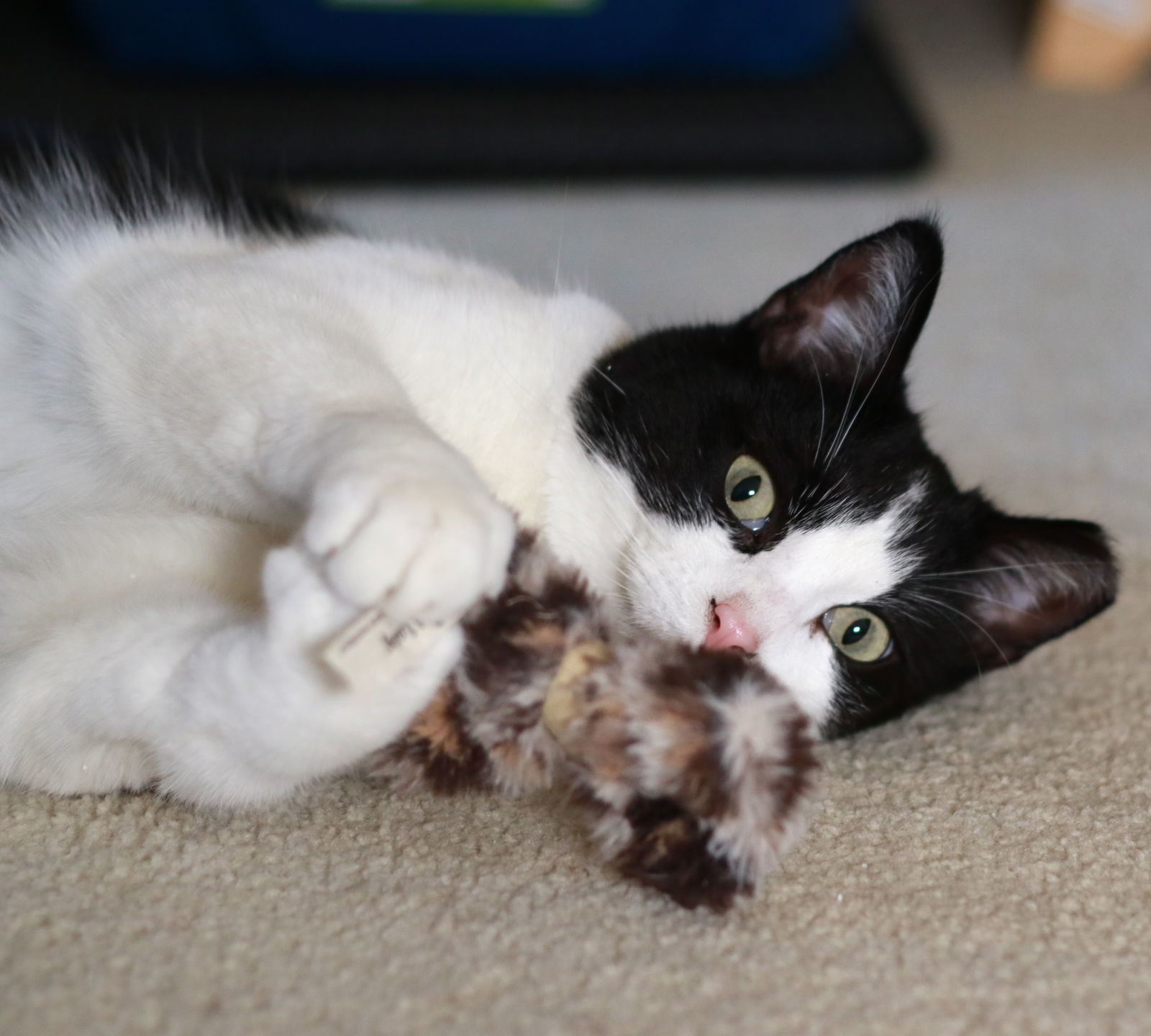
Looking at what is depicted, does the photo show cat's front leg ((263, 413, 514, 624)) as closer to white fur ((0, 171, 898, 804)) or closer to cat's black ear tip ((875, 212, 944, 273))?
white fur ((0, 171, 898, 804))

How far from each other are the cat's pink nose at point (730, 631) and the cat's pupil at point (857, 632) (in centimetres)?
15

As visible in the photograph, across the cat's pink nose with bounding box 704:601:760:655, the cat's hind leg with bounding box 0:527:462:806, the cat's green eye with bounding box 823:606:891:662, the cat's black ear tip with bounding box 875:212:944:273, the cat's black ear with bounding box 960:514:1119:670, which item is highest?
the cat's black ear tip with bounding box 875:212:944:273

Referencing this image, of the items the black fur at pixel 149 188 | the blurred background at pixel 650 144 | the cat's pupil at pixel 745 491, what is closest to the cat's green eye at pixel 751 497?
the cat's pupil at pixel 745 491

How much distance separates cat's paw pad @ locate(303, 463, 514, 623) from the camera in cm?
73

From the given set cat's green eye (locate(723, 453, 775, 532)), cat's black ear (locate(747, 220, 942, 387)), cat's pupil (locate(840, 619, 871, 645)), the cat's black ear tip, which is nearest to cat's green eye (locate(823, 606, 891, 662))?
cat's pupil (locate(840, 619, 871, 645))

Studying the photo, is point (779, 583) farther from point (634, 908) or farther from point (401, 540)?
point (401, 540)

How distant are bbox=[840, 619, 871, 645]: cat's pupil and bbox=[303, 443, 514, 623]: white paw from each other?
486 millimetres

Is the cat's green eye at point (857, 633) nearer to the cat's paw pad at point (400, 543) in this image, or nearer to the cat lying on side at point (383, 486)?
the cat lying on side at point (383, 486)

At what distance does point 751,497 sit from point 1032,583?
369mm

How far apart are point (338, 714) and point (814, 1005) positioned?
0.38 m

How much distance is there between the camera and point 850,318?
1.20 metres

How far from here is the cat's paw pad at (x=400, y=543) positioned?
0.73 m

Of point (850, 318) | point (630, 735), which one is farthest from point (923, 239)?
point (630, 735)

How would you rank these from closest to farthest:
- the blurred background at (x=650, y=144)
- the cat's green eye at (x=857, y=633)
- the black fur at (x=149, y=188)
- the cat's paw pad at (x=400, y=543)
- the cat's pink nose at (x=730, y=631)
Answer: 1. the cat's paw pad at (x=400, y=543)
2. the cat's pink nose at (x=730, y=631)
3. the cat's green eye at (x=857, y=633)
4. the black fur at (x=149, y=188)
5. the blurred background at (x=650, y=144)
